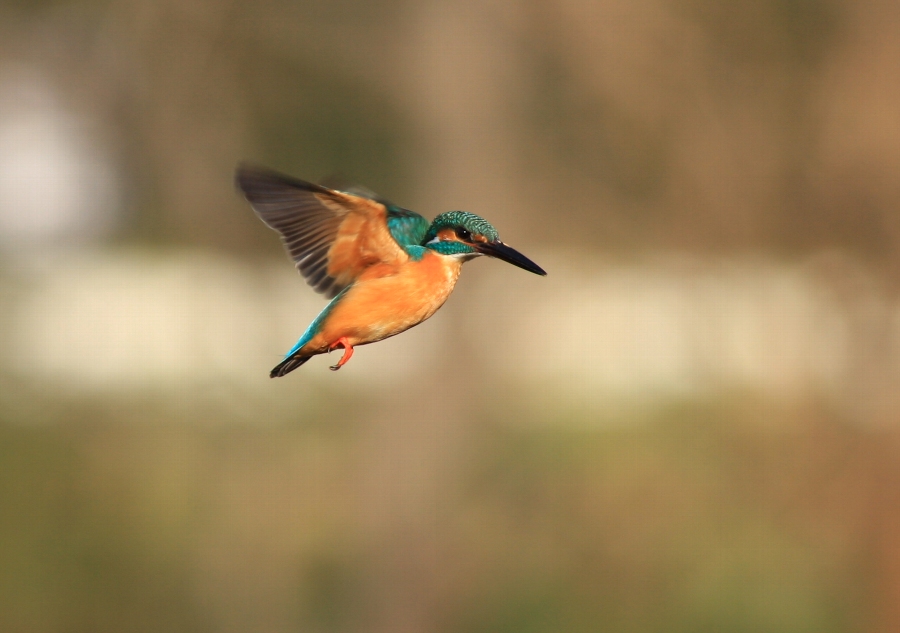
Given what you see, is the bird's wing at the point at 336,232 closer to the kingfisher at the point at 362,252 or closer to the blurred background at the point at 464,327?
the kingfisher at the point at 362,252

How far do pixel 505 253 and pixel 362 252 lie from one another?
34 centimetres

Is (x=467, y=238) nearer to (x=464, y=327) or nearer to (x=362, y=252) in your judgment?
(x=362, y=252)

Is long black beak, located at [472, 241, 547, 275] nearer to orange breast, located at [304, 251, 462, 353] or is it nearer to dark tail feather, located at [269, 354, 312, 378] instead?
orange breast, located at [304, 251, 462, 353]

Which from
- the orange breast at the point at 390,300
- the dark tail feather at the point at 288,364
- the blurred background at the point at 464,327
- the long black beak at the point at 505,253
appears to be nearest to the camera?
the long black beak at the point at 505,253

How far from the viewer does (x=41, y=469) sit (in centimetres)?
570

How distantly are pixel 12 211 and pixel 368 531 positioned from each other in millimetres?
2800

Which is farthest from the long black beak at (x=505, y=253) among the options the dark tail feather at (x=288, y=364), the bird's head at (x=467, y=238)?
the dark tail feather at (x=288, y=364)

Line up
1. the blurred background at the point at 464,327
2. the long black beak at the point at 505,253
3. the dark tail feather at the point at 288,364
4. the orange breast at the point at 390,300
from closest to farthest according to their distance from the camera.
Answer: the long black beak at the point at 505,253 → the orange breast at the point at 390,300 → the dark tail feather at the point at 288,364 → the blurred background at the point at 464,327

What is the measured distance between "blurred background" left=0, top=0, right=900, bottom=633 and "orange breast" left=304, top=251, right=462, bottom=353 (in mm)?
2841

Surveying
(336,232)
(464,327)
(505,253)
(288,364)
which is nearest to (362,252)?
(336,232)

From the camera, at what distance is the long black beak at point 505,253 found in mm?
1502

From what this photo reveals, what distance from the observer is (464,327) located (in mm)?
5141

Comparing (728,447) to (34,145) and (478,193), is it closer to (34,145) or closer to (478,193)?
(478,193)

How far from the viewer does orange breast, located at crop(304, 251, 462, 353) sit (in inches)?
64.6
